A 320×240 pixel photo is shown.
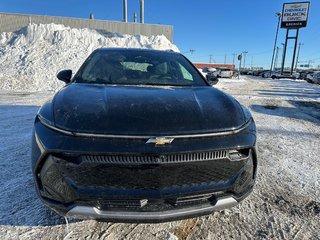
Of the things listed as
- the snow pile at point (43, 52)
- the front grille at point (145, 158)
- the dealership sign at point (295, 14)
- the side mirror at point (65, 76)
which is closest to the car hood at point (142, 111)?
the front grille at point (145, 158)

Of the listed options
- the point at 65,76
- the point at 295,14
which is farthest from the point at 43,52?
the point at 295,14

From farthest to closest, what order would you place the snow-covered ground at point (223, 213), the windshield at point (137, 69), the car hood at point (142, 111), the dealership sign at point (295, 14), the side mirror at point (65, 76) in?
the dealership sign at point (295, 14) → the side mirror at point (65, 76) → the windshield at point (137, 69) → the snow-covered ground at point (223, 213) → the car hood at point (142, 111)

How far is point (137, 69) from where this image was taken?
124 inches

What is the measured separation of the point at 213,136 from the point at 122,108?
2.39ft

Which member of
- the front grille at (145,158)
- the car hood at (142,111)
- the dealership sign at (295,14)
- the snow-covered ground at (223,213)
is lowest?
the snow-covered ground at (223,213)

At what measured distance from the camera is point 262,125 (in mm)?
5828

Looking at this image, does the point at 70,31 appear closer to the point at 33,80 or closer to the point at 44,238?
the point at 33,80

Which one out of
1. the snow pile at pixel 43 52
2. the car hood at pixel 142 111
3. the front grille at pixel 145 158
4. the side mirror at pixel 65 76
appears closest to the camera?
the front grille at pixel 145 158

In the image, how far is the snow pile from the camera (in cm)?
1368

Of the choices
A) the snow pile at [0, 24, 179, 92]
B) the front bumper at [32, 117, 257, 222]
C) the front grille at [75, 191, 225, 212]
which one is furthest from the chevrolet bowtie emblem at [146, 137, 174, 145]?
the snow pile at [0, 24, 179, 92]

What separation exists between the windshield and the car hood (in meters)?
0.43

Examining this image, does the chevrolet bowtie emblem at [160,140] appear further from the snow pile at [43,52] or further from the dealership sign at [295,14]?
the dealership sign at [295,14]

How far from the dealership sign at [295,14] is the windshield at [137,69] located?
52.3 m

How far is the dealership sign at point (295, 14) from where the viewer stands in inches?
1800
